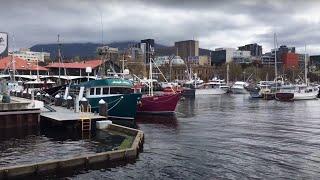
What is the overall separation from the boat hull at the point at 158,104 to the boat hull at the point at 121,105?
9.46 metres

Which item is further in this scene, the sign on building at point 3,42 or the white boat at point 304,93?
the white boat at point 304,93

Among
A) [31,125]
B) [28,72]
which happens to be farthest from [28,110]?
[28,72]

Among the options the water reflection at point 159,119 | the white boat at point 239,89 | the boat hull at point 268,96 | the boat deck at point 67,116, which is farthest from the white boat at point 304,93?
the boat deck at point 67,116

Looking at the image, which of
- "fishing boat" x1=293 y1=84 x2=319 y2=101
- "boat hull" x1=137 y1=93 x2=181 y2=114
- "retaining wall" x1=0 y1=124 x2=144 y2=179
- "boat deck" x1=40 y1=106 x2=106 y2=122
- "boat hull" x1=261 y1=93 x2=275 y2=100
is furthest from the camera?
"boat hull" x1=261 y1=93 x2=275 y2=100

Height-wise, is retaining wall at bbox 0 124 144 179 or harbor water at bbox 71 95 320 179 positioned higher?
retaining wall at bbox 0 124 144 179

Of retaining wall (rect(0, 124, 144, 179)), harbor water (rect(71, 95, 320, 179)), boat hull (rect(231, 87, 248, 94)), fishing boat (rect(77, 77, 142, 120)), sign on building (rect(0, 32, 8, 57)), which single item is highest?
sign on building (rect(0, 32, 8, 57))

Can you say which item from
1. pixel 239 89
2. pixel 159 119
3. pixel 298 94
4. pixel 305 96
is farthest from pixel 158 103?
pixel 239 89

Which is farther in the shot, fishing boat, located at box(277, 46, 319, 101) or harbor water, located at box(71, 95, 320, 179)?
fishing boat, located at box(277, 46, 319, 101)

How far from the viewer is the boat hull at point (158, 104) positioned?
64250 mm

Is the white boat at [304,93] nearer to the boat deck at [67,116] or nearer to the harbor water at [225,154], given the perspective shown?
the harbor water at [225,154]

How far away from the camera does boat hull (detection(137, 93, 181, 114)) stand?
6425cm

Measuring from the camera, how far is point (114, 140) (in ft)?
118

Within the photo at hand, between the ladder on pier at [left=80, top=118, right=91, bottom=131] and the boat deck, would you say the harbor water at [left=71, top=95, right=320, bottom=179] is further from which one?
the ladder on pier at [left=80, top=118, right=91, bottom=131]

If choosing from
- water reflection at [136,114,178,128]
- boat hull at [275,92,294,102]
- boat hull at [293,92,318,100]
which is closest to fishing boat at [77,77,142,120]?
water reflection at [136,114,178,128]
